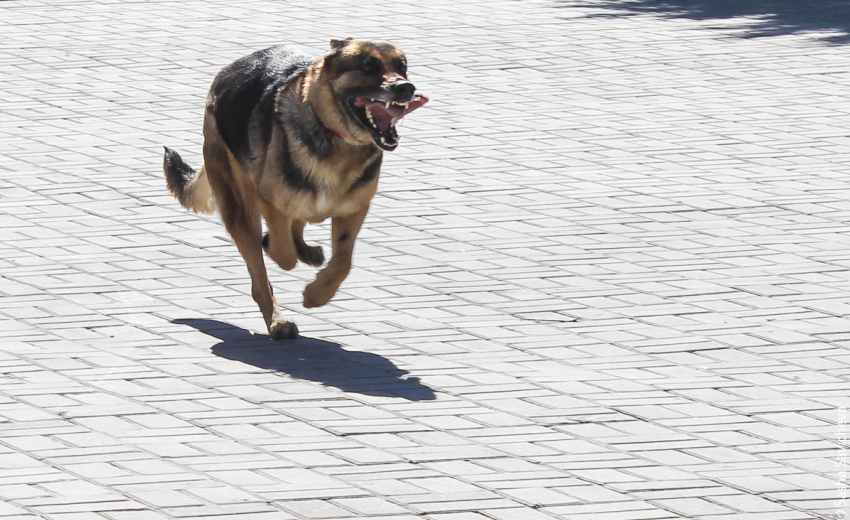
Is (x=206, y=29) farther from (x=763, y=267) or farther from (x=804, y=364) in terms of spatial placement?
(x=804, y=364)

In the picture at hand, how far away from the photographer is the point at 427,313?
6684mm

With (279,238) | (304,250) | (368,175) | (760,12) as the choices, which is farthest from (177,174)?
(760,12)

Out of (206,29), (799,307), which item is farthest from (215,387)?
(206,29)

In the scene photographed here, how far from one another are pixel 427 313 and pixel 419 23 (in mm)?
8529

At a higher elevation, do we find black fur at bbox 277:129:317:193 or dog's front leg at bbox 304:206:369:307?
black fur at bbox 277:129:317:193

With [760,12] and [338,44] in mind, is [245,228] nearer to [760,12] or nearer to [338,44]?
[338,44]

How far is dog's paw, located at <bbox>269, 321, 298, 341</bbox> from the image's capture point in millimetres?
6332

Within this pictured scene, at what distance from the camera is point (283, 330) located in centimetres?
633

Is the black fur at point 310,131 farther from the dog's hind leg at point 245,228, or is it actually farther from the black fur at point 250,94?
the dog's hind leg at point 245,228

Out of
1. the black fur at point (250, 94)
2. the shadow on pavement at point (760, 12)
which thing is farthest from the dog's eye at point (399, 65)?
the shadow on pavement at point (760, 12)

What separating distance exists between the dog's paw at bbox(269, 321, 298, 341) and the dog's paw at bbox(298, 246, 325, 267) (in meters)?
0.78

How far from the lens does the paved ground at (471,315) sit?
15.7 feet

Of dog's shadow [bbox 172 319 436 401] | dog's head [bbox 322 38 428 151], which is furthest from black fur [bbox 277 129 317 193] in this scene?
dog's shadow [bbox 172 319 436 401]

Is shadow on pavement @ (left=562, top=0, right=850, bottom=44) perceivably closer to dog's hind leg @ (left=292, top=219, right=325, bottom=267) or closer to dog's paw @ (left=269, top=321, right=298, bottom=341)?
dog's hind leg @ (left=292, top=219, right=325, bottom=267)
